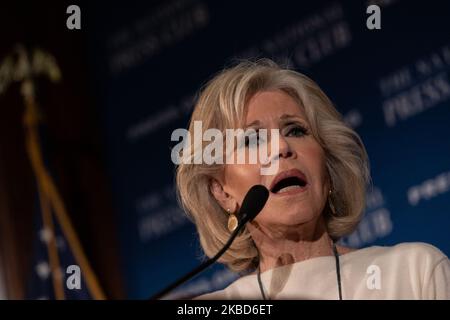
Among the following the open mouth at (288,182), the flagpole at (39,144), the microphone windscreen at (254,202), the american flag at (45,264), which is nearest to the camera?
the microphone windscreen at (254,202)

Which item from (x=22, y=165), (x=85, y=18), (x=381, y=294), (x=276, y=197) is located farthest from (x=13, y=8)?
(x=381, y=294)

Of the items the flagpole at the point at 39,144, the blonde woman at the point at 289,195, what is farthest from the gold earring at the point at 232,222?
the flagpole at the point at 39,144

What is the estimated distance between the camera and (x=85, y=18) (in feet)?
9.49

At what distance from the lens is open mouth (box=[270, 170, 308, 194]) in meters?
1.77

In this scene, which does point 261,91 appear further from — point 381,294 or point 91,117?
point 91,117

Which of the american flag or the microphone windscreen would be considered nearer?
the microphone windscreen

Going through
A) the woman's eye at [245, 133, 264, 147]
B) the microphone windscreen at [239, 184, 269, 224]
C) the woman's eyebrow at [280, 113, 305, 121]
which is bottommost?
the microphone windscreen at [239, 184, 269, 224]

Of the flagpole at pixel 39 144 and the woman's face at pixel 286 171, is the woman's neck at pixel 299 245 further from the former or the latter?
the flagpole at pixel 39 144

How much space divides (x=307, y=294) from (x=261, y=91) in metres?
0.41

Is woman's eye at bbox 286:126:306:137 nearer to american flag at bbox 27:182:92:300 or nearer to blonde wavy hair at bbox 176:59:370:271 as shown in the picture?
blonde wavy hair at bbox 176:59:370:271

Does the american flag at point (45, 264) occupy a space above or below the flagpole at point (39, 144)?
below

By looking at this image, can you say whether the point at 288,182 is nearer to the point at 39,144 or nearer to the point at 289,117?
the point at 289,117

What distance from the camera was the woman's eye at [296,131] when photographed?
6.00ft

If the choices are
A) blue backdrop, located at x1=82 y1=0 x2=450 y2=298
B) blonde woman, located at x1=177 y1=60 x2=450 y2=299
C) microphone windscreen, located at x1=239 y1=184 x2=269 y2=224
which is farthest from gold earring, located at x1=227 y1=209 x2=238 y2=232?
blue backdrop, located at x1=82 y1=0 x2=450 y2=298
